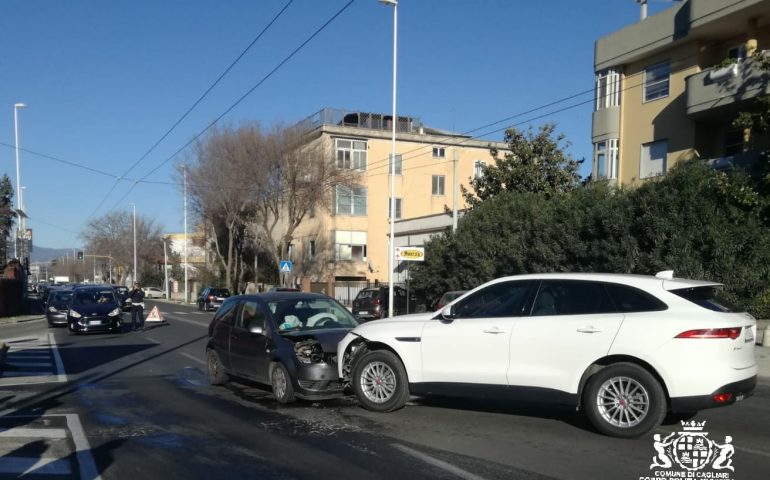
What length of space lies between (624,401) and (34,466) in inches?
228

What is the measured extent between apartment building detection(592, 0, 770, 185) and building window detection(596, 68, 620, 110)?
0.13 ft

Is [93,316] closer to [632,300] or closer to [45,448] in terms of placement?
[45,448]

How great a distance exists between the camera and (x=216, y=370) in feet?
35.8

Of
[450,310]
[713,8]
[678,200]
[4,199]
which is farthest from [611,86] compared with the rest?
[4,199]

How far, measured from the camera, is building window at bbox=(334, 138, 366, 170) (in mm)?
46719

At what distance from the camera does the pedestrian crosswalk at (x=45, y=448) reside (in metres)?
6.04

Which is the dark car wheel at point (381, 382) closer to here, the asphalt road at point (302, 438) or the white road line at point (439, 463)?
the asphalt road at point (302, 438)

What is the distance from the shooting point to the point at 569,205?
20.1 meters

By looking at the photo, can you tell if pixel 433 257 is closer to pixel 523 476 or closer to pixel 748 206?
pixel 748 206

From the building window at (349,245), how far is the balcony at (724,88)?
2893 cm

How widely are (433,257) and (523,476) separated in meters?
22.5

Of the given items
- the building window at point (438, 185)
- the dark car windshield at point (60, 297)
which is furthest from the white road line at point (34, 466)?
the building window at point (438, 185)

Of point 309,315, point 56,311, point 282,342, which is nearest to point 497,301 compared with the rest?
point 282,342

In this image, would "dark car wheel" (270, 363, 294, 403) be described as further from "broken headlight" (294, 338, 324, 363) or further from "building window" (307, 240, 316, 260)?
"building window" (307, 240, 316, 260)
